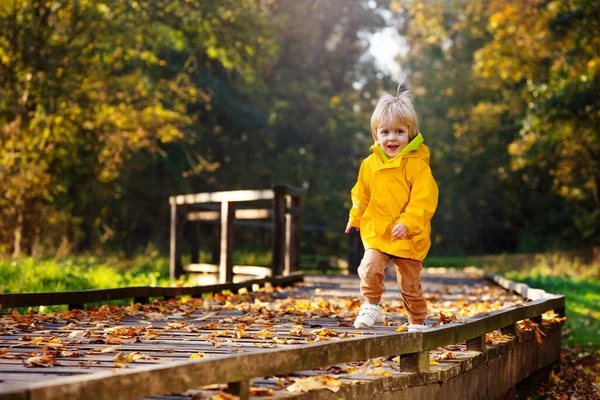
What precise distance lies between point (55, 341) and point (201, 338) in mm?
940

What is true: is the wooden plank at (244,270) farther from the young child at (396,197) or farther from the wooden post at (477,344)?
the wooden post at (477,344)

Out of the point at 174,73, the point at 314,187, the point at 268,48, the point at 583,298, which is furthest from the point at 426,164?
the point at 314,187

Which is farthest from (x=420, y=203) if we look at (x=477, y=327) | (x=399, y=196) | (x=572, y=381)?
(x=572, y=381)

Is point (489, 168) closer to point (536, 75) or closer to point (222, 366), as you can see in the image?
point (536, 75)

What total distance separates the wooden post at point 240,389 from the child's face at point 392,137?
8.28 ft

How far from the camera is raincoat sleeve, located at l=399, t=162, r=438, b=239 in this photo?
5453mm

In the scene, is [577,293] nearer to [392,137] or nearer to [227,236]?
[227,236]

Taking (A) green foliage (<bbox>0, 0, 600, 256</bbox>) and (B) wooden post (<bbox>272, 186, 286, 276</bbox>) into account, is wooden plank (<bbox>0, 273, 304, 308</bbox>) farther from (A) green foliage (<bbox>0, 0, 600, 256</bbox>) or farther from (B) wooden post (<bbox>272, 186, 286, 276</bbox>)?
(A) green foliage (<bbox>0, 0, 600, 256</bbox>)

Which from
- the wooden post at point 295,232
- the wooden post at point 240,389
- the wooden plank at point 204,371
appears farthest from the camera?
the wooden post at point 295,232

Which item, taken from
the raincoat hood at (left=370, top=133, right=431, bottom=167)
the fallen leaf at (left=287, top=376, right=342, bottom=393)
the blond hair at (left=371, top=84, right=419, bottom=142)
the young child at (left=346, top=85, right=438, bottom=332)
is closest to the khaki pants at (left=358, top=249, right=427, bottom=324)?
the young child at (left=346, top=85, right=438, bottom=332)

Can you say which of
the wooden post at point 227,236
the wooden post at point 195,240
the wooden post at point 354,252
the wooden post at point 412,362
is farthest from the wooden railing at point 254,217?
the wooden post at point 412,362

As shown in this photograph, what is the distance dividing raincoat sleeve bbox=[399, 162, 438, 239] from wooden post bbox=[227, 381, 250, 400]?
2.19 m

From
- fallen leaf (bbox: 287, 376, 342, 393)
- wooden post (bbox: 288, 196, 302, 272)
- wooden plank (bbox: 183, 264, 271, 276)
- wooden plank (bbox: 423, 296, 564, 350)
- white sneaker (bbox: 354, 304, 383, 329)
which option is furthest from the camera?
wooden post (bbox: 288, 196, 302, 272)

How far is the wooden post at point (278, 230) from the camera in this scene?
12.3m
